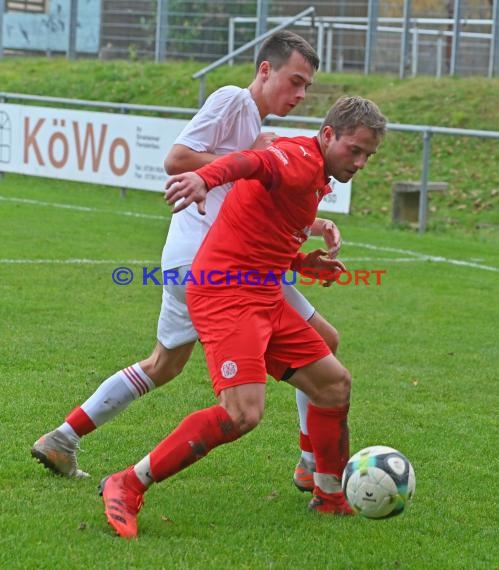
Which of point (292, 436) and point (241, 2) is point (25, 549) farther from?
point (241, 2)

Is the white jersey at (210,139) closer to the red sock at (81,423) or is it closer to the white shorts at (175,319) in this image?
the white shorts at (175,319)

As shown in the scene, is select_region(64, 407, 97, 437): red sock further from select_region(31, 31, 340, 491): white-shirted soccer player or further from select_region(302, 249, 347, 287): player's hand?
select_region(302, 249, 347, 287): player's hand

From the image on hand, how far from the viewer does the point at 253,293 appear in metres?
4.82

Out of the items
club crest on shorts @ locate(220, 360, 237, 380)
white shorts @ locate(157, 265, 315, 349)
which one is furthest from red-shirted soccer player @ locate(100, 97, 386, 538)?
white shorts @ locate(157, 265, 315, 349)

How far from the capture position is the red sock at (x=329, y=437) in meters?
5.14

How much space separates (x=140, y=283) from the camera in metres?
11.1

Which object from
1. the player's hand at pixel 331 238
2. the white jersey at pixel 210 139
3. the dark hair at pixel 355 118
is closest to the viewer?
the dark hair at pixel 355 118

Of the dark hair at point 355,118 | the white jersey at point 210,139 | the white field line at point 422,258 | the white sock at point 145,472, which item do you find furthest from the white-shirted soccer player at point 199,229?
the white field line at point 422,258

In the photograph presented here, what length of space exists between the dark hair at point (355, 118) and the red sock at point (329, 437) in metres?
1.19

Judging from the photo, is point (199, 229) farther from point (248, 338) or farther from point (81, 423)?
point (81, 423)

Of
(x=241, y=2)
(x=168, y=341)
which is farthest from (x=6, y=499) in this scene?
(x=241, y=2)

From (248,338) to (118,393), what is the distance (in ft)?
3.25

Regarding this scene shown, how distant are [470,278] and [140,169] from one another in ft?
22.7

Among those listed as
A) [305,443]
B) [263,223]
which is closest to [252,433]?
[305,443]
